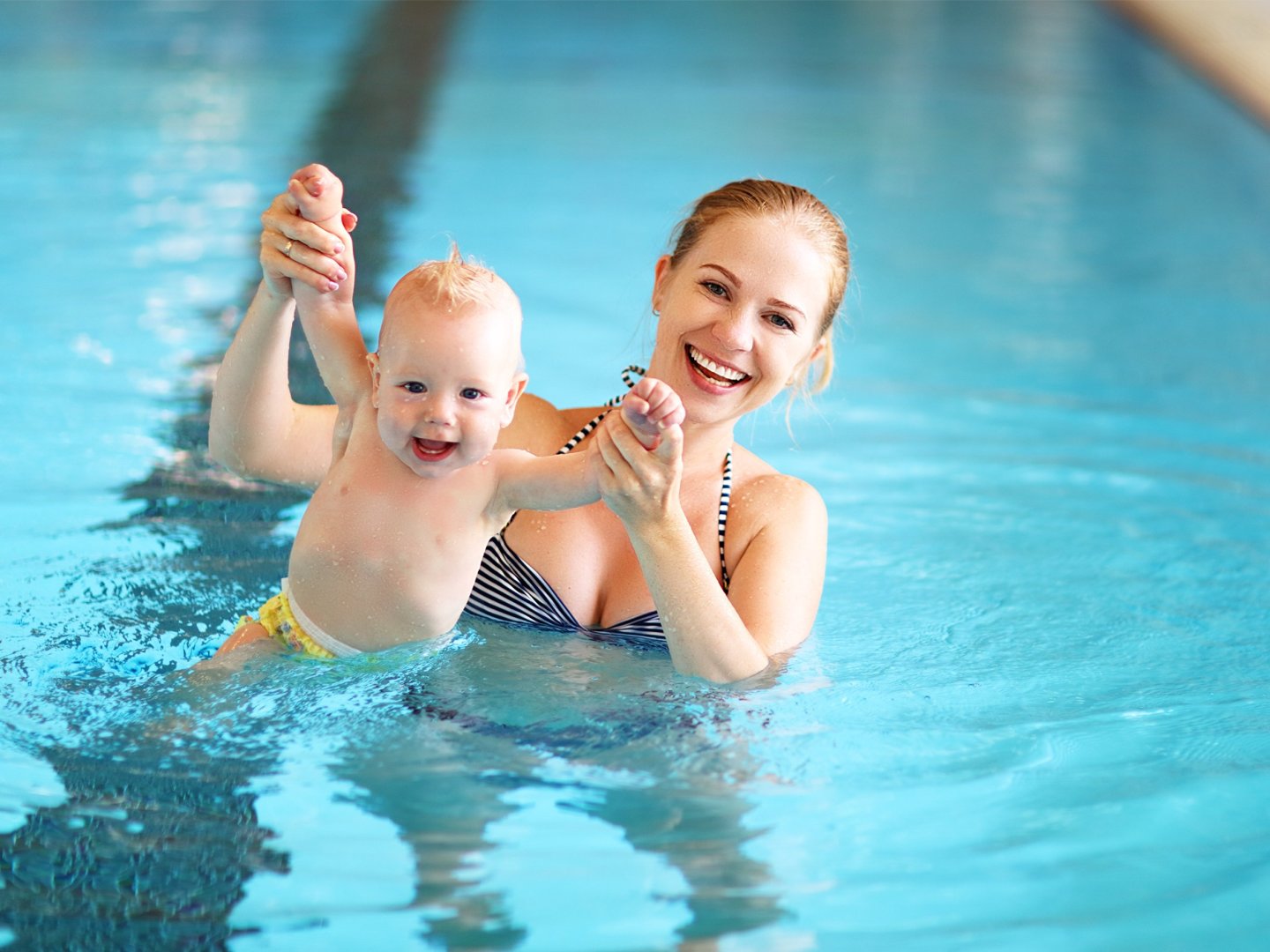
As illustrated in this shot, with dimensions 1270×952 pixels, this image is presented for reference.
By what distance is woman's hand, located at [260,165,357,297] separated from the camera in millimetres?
2338

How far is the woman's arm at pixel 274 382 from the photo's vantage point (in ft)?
7.74

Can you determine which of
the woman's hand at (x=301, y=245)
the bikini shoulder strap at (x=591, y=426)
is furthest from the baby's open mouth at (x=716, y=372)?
the woman's hand at (x=301, y=245)

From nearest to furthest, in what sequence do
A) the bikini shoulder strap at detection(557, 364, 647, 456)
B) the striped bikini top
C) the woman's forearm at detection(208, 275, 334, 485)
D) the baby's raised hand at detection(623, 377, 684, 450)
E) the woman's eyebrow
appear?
the baby's raised hand at detection(623, 377, 684, 450)
the woman's forearm at detection(208, 275, 334, 485)
the woman's eyebrow
the striped bikini top
the bikini shoulder strap at detection(557, 364, 647, 456)

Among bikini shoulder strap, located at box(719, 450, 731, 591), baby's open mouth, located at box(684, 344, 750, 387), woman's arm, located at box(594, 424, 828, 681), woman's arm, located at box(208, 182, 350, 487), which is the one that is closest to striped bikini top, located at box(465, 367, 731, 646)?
bikini shoulder strap, located at box(719, 450, 731, 591)

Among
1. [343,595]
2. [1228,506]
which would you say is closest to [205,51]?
[1228,506]

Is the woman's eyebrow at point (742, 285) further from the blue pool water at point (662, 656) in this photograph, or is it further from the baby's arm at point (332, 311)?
the baby's arm at point (332, 311)

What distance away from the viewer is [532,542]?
2.80 metres

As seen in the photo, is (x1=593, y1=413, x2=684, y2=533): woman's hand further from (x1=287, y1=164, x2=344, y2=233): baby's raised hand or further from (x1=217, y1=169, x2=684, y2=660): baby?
(x1=287, y1=164, x2=344, y2=233): baby's raised hand

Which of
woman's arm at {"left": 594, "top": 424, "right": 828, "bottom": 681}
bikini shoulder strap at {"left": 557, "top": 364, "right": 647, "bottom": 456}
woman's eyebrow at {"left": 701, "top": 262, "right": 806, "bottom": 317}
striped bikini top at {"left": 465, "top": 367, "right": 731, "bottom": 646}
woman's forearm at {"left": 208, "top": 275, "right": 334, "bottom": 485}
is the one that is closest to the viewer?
woman's arm at {"left": 594, "top": 424, "right": 828, "bottom": 681}

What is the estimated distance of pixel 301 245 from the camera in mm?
2363

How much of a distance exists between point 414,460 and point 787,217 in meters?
0.81

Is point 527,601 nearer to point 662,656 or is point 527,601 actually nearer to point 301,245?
point 662,656

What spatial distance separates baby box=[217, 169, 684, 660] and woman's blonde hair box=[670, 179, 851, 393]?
1.79 ft

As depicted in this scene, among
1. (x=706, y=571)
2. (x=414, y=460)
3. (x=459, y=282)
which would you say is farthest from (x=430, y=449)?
(x=706, y=571)
